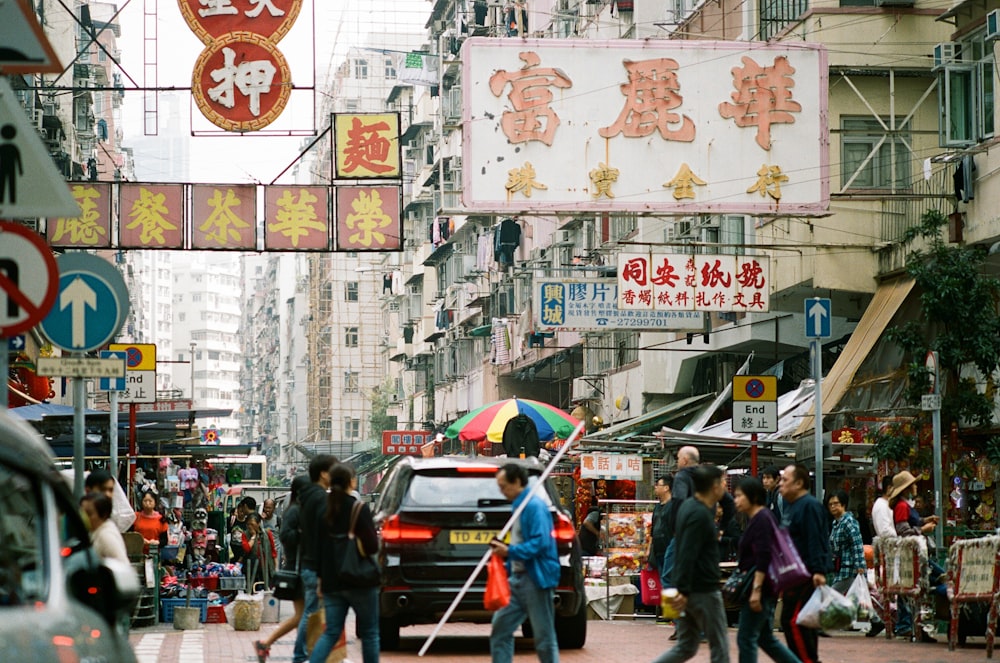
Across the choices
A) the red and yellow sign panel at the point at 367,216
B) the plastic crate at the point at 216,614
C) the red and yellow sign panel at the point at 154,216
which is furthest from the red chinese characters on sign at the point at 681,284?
the plastic crate at the point at 216,614

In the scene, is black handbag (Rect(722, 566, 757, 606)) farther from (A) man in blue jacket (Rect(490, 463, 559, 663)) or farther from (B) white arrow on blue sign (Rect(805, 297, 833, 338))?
(B) white arrow on blue sign (Rect(805, 297, 833, 338))

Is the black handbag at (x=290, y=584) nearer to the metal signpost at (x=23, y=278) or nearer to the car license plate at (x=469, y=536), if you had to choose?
the car license plate at (x=469, y=536)

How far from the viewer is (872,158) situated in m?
27.3

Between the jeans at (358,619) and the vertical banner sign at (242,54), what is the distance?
521 inches

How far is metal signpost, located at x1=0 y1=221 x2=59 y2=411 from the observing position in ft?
24.3

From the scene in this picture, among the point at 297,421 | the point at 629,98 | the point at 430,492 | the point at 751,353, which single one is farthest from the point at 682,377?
the point at 297,421

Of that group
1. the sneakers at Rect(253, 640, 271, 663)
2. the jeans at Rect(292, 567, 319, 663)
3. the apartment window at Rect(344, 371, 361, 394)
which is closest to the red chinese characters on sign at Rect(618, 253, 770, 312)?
the jeans at Rect(292, 567, 319, 663)

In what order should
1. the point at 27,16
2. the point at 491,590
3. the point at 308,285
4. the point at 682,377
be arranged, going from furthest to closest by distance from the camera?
the point at 308,285 → the point at 682,377 → the point at 491,590 → the point at 27,16

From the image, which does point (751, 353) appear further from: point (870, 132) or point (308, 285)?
point (308, 285)

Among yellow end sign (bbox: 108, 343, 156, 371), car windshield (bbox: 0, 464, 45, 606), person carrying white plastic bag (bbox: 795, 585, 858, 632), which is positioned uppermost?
yellow end sign (bbox: 108, 343, 156, 371)

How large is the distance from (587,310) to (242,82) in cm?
749

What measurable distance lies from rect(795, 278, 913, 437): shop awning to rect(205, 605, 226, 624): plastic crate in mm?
8120

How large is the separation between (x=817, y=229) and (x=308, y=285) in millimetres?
101930

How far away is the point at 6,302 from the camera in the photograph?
24.4 ft
